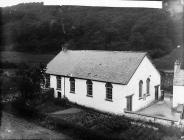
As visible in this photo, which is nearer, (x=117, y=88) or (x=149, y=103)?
(x=117, y=88)

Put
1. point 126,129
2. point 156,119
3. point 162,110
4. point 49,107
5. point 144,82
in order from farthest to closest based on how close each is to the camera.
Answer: point 49,107 < point 144,82 < point 162,110 < point 156,119 < point 126,129

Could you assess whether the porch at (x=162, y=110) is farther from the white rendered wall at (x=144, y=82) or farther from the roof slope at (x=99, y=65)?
the roof slope at (x=99, y=65)

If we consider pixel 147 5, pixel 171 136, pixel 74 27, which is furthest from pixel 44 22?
pixel 147 5

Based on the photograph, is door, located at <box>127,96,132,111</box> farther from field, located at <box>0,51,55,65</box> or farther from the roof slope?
field, located at <box>0,51,55,65</box>

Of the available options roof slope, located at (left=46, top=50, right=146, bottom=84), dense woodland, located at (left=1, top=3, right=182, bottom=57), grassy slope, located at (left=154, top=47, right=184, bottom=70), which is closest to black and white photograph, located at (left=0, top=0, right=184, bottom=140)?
roof slope, located at (left=46, top=50, right=146, bottom=84)

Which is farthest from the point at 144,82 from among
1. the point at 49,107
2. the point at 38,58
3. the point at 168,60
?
the point at 168,60

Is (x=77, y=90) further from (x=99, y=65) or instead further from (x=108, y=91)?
(x=108, y=91)

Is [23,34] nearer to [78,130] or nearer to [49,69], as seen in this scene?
[49,69]
